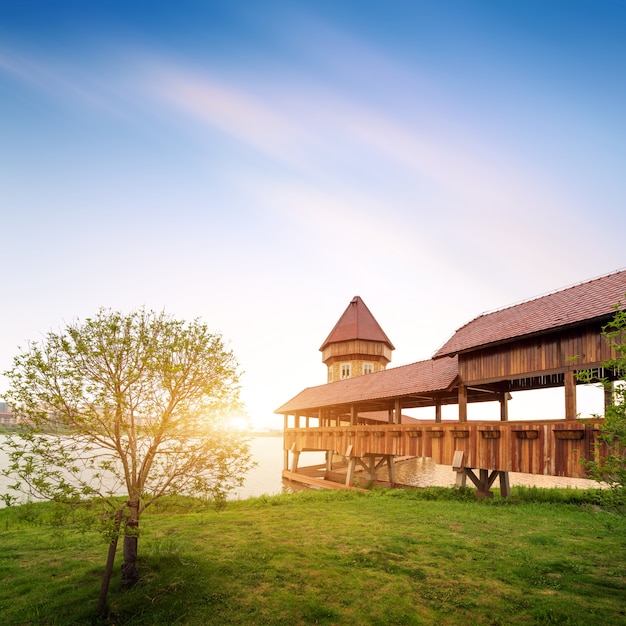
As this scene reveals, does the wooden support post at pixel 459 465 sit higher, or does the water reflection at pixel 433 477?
the wooden support post at pixel 459 465

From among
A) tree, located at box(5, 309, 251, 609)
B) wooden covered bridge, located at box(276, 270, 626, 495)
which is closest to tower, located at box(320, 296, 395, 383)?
wooden covered bridge, located at box(276, 270, 626, 495)

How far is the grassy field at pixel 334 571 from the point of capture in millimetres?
7238

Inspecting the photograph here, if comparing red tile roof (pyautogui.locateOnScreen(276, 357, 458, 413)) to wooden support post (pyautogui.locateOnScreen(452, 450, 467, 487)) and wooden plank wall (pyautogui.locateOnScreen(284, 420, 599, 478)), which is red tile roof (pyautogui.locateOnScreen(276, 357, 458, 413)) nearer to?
wooden plank wall (pyautogui.locateOnScreen(284, 420, 599, 478))

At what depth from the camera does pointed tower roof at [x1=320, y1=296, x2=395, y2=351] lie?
144 ft

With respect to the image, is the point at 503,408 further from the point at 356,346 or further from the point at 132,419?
the point at 356,346

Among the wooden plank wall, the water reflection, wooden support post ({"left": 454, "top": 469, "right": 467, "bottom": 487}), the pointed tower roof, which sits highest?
the pointed tower roof

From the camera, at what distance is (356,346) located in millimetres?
43375

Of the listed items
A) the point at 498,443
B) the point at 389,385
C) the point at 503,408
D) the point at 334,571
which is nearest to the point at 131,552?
the point at 334,571

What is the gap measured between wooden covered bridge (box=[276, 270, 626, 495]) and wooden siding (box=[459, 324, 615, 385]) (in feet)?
0.10

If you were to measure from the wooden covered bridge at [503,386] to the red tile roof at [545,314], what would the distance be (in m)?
0.05

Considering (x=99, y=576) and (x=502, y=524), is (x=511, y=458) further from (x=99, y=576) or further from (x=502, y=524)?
(x=99, y=576)

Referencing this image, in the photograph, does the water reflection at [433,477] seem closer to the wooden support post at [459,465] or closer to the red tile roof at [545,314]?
the wooden support post at [459,465]

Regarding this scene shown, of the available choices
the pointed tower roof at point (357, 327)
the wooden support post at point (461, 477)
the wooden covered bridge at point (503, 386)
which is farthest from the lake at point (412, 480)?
the pointed tower roof at point (357, 327)

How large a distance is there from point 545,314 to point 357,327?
28.9 m
